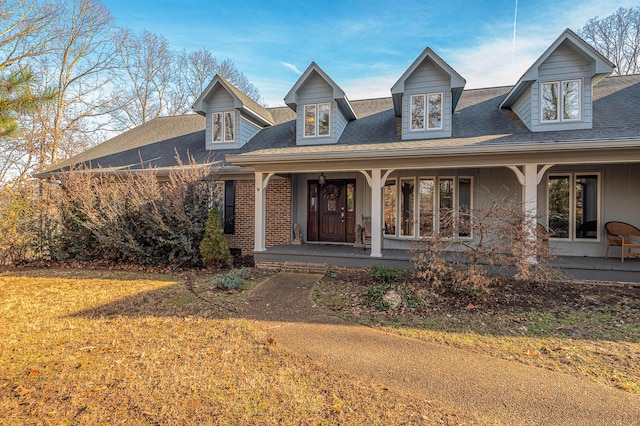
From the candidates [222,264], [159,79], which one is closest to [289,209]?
[222,264]

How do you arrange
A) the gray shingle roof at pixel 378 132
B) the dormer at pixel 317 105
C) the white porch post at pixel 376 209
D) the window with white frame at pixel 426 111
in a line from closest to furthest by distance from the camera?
the gray shingle roof at pixel 378 132
the white porch post at pixel 376 209
the window with white frame at pixel 426 111
the dormer at pixel 317 105

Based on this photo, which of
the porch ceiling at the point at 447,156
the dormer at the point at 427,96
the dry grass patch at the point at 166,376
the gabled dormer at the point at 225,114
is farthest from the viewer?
the gabled dormer at the point at 225,114

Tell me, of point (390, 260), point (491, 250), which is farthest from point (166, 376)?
point (390, 260)

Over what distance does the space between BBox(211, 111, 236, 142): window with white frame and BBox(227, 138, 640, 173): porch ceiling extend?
3.11 meters

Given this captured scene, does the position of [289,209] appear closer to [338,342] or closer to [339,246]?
[339,246]

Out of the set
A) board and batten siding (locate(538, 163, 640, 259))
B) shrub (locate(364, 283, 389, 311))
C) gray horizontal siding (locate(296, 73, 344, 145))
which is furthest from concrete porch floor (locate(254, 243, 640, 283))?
gray horizontal siding (locate(296, 73, 344, 145))

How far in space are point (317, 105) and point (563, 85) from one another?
655 centimetres

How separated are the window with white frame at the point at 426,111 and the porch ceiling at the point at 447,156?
1305mm

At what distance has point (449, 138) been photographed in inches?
331

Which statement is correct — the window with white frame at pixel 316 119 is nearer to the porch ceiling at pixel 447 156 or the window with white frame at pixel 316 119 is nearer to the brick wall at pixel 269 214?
the porch ceiling at pixel 447 156

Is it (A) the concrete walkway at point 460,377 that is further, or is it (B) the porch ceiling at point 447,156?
(B) the porch ceiling at point 447,156

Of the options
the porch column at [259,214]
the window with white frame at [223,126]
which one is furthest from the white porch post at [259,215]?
the window with white frame at [223,126]

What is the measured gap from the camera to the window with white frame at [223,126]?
11.3 metres

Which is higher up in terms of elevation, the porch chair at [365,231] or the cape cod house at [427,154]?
the cape cod house at [427,154]
